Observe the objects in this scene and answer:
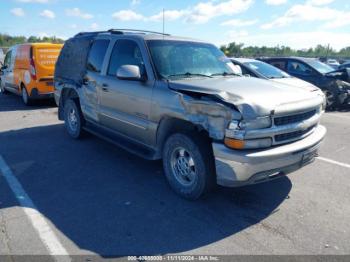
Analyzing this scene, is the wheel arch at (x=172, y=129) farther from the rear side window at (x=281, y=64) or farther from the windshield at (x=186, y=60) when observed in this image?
the rear side window at (x=281, y=64)

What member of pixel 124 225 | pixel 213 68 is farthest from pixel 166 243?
pixel 213 68

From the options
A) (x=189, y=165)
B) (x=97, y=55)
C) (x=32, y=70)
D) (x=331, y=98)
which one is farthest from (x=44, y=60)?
(x=331, y=98)

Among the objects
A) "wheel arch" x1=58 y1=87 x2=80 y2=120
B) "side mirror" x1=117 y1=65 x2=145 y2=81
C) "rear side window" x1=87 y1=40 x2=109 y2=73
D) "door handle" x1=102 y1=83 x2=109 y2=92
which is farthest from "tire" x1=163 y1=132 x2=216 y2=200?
"wheel arch" x1=58 y1=87 x2=80 y2=120

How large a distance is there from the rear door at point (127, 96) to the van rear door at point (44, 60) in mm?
5476

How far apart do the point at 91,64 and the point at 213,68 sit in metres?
2.34

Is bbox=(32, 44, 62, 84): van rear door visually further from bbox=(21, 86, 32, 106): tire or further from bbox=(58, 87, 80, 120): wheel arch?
bbox=(58, 87, 80, 120): wheel arch

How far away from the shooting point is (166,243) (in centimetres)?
324

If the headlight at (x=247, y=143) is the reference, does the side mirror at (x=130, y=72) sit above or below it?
above

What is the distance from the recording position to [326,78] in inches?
417

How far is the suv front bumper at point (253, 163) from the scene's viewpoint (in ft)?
11.2

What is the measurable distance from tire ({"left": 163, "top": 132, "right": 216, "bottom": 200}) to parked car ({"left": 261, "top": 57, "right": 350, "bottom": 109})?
26.7 feet

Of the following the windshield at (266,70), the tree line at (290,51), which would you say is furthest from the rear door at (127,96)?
the tree line at (290,51)

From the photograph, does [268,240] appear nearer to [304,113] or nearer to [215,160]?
[215,160]

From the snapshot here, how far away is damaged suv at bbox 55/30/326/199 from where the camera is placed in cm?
349
